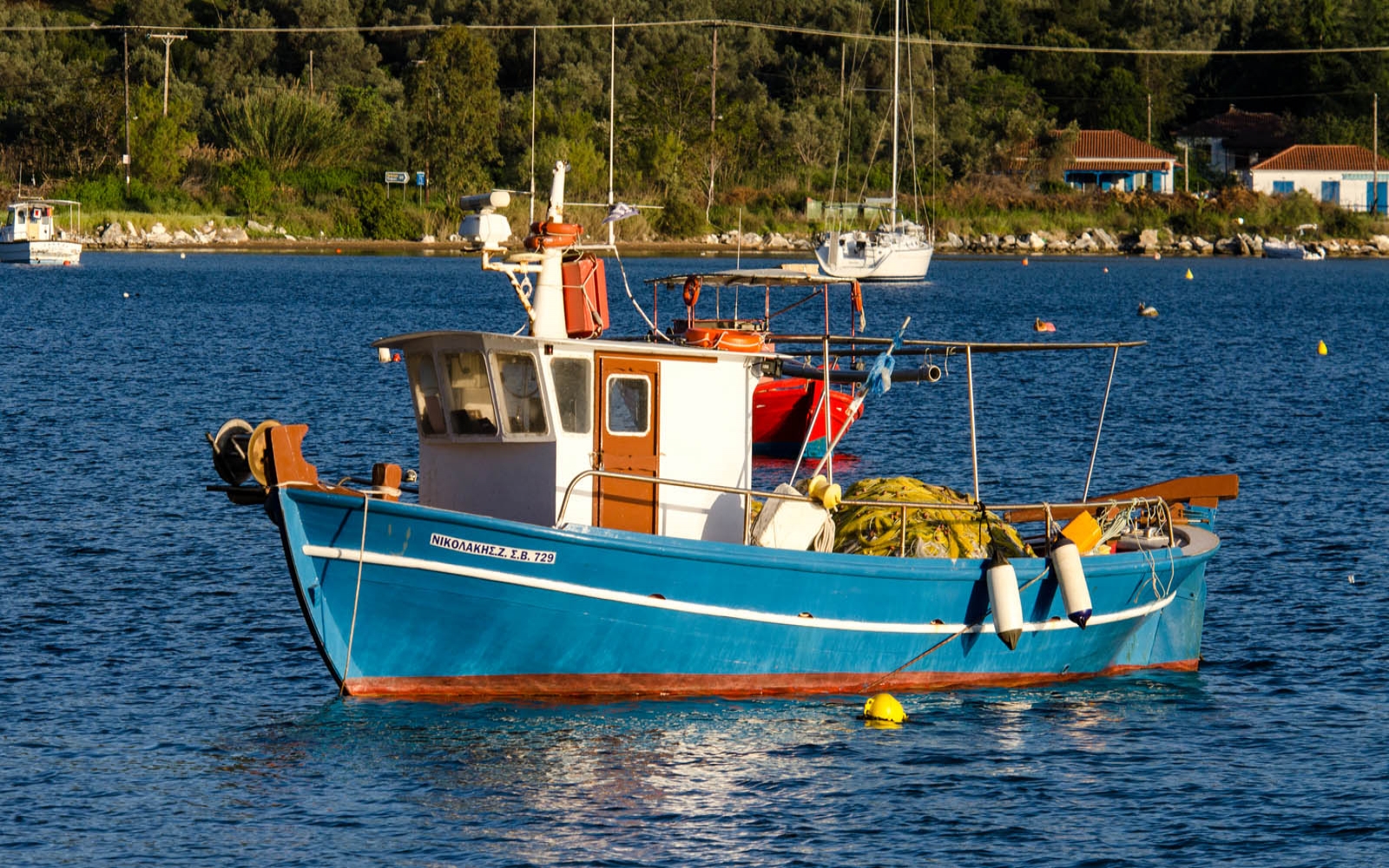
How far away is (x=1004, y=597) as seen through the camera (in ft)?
53.3

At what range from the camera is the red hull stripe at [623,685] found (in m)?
15.9

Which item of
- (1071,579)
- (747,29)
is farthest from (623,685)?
(747,29)

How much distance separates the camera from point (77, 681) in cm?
1720

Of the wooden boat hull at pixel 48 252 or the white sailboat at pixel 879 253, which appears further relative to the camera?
the wooden boat hull at pixel 48 252

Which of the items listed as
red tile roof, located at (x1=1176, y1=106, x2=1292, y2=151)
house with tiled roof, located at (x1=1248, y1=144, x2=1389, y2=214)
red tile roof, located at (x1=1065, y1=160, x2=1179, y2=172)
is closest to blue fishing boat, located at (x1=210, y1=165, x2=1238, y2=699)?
red tile roof, located at (x1=1065, y1=160, x2=1179, y2=172)

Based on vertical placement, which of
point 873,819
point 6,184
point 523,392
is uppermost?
point 6,184

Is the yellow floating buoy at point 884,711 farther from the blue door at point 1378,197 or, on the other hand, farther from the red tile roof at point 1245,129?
the blue door at point 1378,197

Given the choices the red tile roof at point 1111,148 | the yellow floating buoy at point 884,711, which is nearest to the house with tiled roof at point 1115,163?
the red tile roof at point 1111,148

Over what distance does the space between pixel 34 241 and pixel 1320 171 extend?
87.2m

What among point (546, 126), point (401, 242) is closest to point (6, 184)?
point (401, 242)

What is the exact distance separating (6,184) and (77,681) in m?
98.3

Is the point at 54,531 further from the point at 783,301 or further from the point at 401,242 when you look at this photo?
the point at 401,242

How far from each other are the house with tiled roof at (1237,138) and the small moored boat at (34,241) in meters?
81.7

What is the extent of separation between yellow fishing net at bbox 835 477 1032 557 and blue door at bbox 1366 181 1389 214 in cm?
12319
